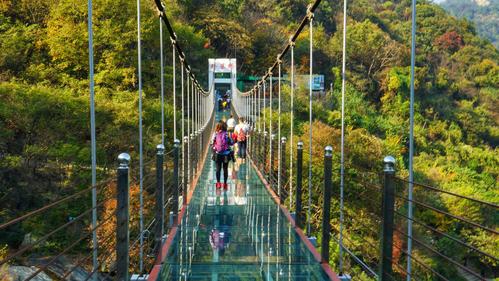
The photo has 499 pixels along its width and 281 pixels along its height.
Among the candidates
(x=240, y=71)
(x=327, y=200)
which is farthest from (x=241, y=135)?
(x=240, y=71)

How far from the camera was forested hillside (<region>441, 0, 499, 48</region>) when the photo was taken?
105438 mm

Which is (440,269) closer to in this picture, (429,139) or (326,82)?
(429,139)

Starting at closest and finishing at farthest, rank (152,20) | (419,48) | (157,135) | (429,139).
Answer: (157,135) → (152,20) → (429,139) → (419,48)

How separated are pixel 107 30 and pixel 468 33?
39.2 metres

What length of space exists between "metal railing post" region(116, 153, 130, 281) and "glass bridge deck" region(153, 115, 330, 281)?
2.13 feet

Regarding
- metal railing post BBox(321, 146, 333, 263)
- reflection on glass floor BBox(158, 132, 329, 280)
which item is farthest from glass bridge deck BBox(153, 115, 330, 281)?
metal railing post BBox(321, 146, 333, 263)

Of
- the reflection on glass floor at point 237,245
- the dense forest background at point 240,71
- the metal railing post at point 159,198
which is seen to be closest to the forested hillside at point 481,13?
the dense forest background at point 240,71

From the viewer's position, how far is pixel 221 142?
6184 millimetres

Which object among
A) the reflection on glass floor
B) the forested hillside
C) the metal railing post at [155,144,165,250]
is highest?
the forested hillside

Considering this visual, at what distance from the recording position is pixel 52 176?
14.2 meters

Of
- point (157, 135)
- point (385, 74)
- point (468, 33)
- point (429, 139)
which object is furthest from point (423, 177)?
point (468, 33)

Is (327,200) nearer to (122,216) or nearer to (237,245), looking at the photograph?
(237,245)

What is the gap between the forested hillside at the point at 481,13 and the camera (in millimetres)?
A: 105438

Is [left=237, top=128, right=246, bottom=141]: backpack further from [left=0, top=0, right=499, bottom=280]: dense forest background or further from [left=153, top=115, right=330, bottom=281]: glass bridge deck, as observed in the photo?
[left=153, top=115, right=330, bottom=281]: glass bridge deck
